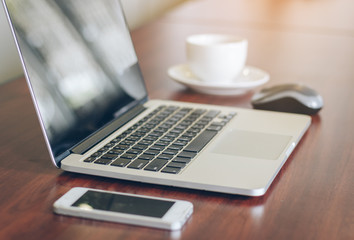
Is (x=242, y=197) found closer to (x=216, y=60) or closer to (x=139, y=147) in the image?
(x=139, y=147)

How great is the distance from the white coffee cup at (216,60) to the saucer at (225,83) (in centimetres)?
2

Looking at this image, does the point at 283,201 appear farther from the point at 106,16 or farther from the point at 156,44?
the point at 156,44

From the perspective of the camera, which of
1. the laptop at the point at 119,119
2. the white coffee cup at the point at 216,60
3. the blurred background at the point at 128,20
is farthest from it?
the blurred background at the point at 128,20

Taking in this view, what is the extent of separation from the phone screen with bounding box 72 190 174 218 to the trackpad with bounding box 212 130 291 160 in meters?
0.17

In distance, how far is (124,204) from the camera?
62 cm

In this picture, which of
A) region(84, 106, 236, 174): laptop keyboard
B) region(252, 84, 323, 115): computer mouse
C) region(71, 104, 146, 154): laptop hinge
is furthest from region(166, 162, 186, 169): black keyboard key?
region(252, 84, 323, 115): computer mouse

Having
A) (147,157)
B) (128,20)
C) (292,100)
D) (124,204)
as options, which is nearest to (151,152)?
(147,157)

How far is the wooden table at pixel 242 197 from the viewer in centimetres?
59

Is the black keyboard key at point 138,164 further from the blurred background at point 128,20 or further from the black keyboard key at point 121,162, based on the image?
the blurred background at point 128,20

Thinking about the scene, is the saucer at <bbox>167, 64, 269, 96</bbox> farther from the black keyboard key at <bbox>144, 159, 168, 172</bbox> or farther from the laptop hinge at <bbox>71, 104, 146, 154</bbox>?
the black keyboard key at <bbox>144, 159, 168, 172</bbox>

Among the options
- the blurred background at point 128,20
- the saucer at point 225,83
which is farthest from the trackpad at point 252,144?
the blurred background at point 128,20

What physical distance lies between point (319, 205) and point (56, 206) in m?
0.30

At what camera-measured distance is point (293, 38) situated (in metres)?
1.49

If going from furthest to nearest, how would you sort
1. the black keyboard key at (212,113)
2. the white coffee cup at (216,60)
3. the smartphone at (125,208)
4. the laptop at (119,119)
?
the white coffee cup at (216,60)
the black keyboard key at (212,113)
the laptop at (119,119)
the smartphone at (125,208)
